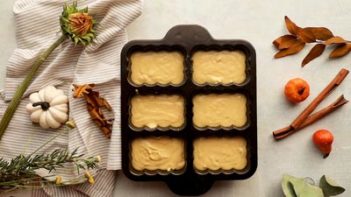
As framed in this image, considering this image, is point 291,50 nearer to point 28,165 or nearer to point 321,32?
point 321,32

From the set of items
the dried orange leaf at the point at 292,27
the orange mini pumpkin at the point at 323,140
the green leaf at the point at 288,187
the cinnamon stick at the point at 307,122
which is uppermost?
the dried orange leaf at the point at 292,27

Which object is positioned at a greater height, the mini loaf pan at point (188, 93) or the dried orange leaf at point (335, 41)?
the dried orange leaf at point (335, 41)

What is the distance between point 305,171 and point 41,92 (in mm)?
749

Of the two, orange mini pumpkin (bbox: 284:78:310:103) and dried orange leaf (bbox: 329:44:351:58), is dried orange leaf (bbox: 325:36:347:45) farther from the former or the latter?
orange mini pumpkin (bbox: 284:78:310:103)

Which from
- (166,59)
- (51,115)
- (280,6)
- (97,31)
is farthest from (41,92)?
(280,6)

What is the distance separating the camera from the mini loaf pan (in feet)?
4.44

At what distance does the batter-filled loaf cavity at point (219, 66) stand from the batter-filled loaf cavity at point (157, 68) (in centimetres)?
4

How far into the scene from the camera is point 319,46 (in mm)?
1489

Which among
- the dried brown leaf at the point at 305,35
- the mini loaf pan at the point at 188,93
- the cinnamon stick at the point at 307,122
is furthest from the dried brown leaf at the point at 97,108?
the dried brown leaf at the point at 305,35

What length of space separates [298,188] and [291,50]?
0.38m

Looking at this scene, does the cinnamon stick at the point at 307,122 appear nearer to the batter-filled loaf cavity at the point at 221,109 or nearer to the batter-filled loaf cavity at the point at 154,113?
the batter-filled loaf cavity at the point at 221,109

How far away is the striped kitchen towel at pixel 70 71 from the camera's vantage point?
4.69 ft

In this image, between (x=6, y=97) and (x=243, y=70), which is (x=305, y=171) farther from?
(x=6, y=97)

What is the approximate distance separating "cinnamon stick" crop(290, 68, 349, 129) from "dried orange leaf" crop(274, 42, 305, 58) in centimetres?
13
